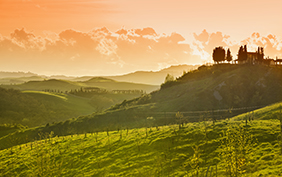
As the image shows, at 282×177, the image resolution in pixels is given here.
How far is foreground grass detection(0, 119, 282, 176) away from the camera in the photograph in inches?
1435

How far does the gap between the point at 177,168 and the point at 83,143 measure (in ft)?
120

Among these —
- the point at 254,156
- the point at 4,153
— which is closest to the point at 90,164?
the point at 254,156

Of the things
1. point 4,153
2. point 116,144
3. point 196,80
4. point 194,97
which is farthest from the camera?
point 196,80

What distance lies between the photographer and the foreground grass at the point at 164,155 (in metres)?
36.4

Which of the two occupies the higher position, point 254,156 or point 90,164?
point 254,156

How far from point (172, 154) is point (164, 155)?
161 centimetres

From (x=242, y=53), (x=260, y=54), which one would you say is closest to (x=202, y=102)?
(x=242, y=53)

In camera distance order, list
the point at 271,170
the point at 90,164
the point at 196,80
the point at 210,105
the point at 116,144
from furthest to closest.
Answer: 1. the point at 196,80
2. the point at 210,105
3. the point at 116,144
4. the point at 90,164
5. the point at 271,170

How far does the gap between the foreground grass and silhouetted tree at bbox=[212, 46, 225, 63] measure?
12961cm

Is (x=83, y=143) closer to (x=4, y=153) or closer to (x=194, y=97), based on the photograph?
(x=4, y=153)

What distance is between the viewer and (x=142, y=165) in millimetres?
44969

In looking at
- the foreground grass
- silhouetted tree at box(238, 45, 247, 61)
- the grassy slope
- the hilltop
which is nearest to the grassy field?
the foreground grass

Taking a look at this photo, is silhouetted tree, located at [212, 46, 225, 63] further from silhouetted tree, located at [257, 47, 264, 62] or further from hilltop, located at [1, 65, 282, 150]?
hilltop, located at [1, 65, 282, 150]

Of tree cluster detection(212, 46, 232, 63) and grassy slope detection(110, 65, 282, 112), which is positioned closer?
grassy slope detection(110, 65, 282, 112)
